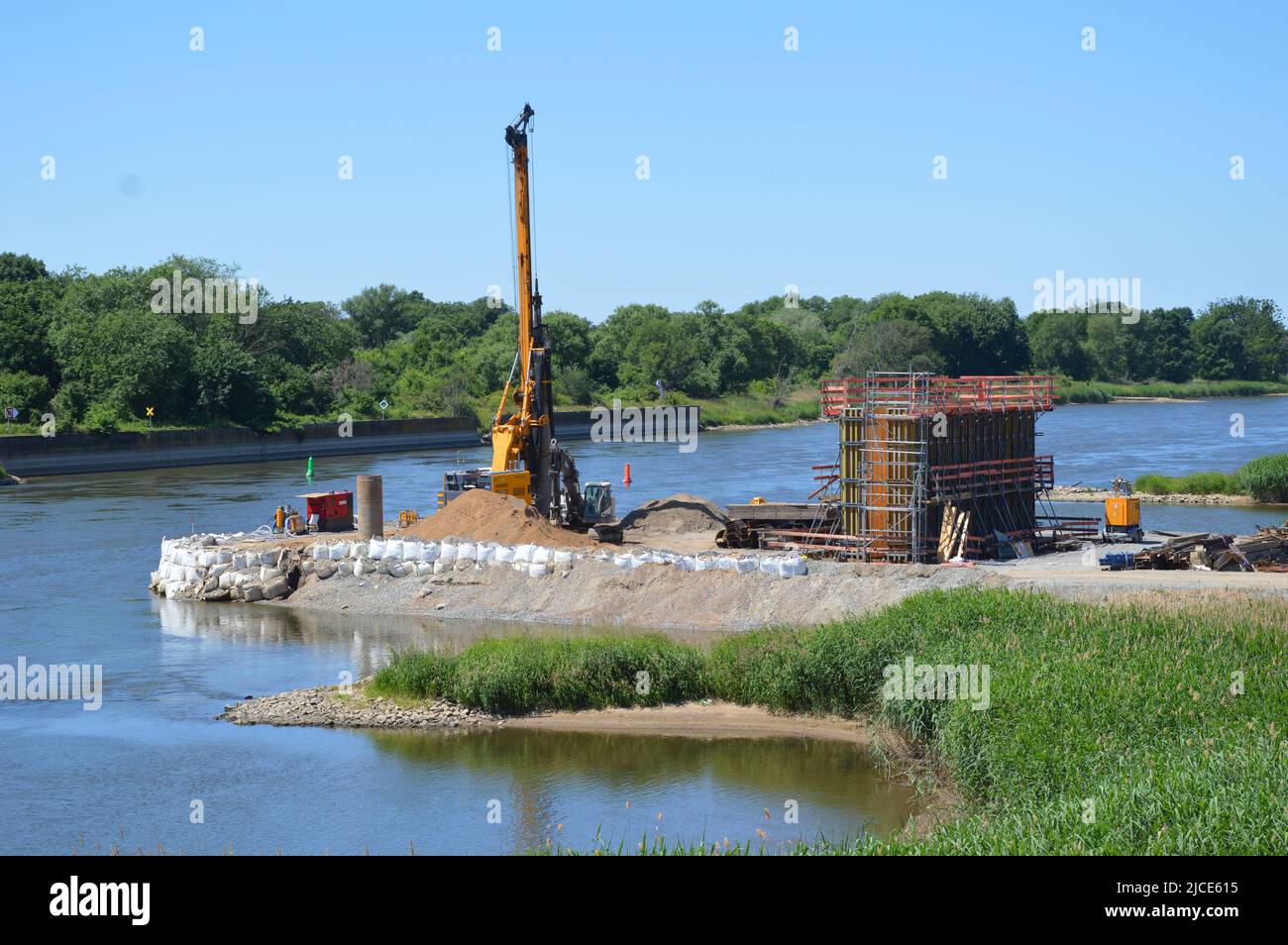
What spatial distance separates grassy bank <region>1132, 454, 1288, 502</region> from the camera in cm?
6009

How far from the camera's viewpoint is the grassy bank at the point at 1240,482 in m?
60.1

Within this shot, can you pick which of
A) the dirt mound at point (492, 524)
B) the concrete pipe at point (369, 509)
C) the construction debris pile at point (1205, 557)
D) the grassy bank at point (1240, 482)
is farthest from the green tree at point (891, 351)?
the dirt mound at point (492, 524)

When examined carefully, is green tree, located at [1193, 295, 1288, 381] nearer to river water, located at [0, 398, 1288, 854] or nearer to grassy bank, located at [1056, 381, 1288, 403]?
grassy bank, located at [1056, 381, 1288, 403]

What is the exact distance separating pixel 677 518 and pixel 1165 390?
139286mm

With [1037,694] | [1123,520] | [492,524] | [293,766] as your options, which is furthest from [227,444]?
[1037,694]

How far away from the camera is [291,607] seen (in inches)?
1470

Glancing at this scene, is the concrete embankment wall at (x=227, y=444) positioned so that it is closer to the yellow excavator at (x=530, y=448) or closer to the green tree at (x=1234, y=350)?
the yellow excavator at (x=530, y=448)

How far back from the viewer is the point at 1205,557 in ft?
116

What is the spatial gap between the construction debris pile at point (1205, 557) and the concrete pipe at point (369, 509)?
64.7 feet

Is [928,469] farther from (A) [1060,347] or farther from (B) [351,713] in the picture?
(A) [1060,347]

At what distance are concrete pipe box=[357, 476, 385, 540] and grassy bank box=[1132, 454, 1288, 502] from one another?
37.0m

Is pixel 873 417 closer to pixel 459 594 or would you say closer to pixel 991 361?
pixel 459 594

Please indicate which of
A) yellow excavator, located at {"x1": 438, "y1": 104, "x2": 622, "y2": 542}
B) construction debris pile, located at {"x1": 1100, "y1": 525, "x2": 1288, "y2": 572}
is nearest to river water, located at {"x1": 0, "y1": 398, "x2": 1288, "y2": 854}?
yellow excavator, located at {"x1": 438, "y1": 104, "x2": 622, "y2": 542}
